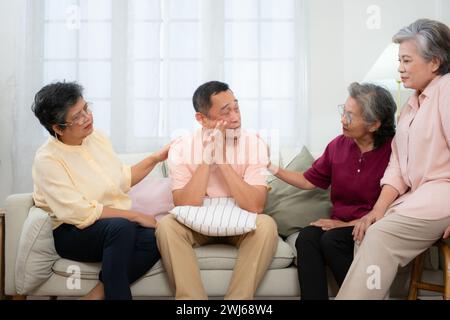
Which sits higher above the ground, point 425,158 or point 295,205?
point 425,158

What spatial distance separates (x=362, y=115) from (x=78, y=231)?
111 cm

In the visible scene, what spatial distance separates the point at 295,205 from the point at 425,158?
1.99ft

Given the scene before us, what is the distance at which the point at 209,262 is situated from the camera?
2.05m

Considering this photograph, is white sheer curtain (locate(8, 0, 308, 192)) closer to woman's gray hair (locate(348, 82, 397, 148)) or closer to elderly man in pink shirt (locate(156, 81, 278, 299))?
elderly man in pink shirt (locate(156, 81, 278, 299))

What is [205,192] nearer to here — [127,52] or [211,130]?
[211,130]

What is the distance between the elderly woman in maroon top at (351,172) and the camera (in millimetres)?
1985

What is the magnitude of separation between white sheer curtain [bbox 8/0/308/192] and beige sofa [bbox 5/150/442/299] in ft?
4.10

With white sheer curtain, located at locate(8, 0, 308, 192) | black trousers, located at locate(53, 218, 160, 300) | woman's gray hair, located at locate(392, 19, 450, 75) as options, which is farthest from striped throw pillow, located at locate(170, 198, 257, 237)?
white sheer curtain, located at locate(8, 0, 308, 192)

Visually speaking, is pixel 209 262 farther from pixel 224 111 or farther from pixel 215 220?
pixel 224 111

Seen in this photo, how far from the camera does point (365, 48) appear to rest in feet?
10.6

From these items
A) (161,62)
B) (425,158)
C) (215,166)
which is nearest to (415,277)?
(425,158)

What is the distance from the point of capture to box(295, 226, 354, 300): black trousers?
1.94m

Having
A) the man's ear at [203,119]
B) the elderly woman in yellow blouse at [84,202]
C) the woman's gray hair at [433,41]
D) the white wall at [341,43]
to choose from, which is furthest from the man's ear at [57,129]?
the white wall at [341,43]

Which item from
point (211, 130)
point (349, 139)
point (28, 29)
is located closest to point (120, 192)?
point (211, 130)
